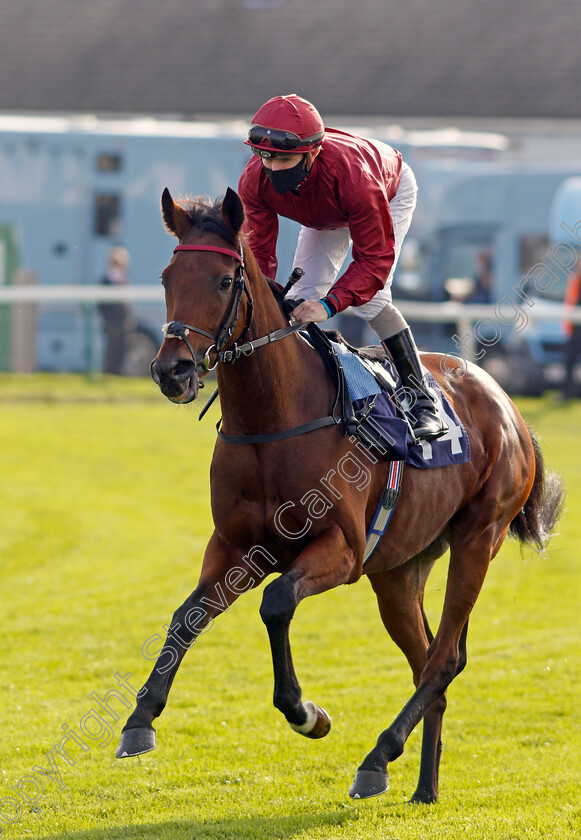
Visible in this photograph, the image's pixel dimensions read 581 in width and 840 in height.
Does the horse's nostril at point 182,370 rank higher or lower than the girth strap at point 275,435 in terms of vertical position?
higher

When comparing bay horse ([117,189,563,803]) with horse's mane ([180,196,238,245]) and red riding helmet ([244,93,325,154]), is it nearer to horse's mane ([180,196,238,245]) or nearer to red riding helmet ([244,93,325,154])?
horse's mane ([180,196,238,245])

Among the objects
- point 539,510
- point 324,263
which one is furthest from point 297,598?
point 539,510

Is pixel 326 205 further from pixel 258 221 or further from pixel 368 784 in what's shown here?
pixel 368 784

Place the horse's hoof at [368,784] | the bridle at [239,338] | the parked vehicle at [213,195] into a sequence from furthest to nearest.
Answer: the parked vehicle at [213,195], the horse's hoof at [368,784], the bridle at [239,338]

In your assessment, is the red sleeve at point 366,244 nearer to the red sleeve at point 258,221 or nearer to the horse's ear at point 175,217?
the red sleeve at point 258,221

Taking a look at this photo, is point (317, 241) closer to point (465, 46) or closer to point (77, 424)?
point (77, 424)

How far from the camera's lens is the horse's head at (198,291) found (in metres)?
3.55

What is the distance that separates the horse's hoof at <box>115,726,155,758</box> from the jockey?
147 centimetres

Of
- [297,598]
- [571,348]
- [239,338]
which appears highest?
[239,338]

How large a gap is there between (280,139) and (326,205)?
348mm

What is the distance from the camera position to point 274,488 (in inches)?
160

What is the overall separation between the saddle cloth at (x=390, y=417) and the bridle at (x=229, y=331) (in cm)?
47

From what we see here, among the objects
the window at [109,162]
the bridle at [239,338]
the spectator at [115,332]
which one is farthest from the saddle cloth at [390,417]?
the window at [109,162]

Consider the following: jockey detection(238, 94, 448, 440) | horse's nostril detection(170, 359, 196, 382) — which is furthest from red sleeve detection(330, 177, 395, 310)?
horse's nostril detection(170, 359, 196, 382)
